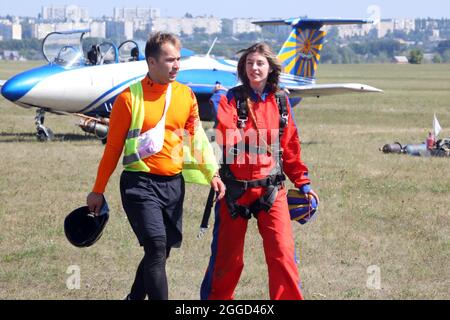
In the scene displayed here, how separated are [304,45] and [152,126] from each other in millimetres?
18303

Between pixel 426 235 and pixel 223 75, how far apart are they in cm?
1142

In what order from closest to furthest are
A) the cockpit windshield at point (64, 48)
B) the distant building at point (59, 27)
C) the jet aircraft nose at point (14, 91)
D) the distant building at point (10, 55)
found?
the jet aircraft nose at point (14, 91)
the cockpit windshield at point (64, 48)
the distant building at point (59, 27)
the distant building at point (10, 55)

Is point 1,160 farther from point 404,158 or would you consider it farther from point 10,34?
point 10,34

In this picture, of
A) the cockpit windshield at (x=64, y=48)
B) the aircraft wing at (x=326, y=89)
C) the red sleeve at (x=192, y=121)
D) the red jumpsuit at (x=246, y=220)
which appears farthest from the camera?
the aircraft wing at (x=326, y=89)

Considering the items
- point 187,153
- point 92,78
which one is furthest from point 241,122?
point 92,78

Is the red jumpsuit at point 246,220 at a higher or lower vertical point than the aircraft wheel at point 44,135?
higher

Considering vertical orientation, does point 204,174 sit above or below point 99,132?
above

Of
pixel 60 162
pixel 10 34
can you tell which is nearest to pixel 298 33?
pixel 60 162

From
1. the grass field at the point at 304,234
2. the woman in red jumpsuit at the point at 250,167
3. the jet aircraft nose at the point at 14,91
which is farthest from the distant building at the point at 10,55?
the woman in red jumpsuit at the point at 250,167

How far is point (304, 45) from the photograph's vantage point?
24.2 meters

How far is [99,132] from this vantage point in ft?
60.4

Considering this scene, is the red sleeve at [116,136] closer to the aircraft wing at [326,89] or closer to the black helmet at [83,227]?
the black helmet at [83,227]

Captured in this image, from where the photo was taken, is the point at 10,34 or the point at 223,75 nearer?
the point at 223,75

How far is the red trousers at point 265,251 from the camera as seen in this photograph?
6.32m
